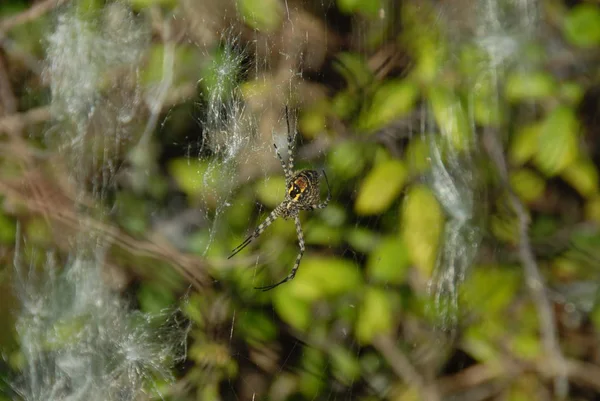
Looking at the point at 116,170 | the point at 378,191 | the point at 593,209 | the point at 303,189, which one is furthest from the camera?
the point at 593,209

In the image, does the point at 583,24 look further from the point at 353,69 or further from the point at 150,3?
the point at 150,3

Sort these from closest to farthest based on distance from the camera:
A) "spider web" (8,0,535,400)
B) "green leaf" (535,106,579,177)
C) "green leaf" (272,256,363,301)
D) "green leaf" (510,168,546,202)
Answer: "spider web" (8,0,535,400), "green leaf" (272,256,363,301), "green leaf" (535,106,579,177), "green leaf" (510,168,546,202)

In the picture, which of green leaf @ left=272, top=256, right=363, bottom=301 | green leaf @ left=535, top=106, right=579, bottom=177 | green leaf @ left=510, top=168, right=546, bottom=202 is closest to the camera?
green leaf @ left=272, top=256, right=363, bottom=301

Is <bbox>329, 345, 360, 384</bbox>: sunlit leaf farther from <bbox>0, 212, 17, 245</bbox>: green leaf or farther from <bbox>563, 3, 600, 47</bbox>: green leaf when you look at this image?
<bbox>563, 3, 600, 47</bbox>: green leaf

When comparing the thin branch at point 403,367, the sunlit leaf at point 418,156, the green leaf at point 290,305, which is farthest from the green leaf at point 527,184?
the green leaf at point 290,305

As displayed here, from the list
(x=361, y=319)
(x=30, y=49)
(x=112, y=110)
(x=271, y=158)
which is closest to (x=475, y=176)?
(x=361, y=319)

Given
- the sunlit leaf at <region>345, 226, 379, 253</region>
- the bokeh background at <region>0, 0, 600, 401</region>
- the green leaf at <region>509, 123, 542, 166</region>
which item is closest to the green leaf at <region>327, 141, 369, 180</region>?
the bokeh background at <region>0, 0, 600, 401</region>

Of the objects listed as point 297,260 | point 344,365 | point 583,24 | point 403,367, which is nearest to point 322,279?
point 297,260

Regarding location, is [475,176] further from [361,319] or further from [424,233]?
[361,319]
